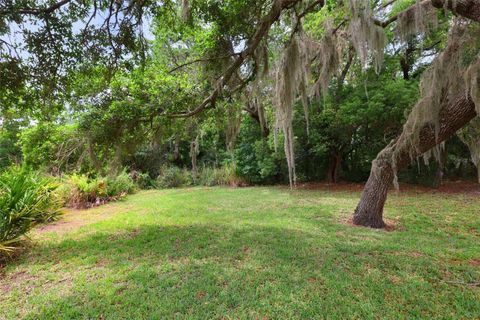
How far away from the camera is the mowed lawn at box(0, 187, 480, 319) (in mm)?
2074

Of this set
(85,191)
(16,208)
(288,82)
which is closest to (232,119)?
(288,82)

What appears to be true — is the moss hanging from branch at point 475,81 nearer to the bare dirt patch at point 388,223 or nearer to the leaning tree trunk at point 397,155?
the leaning tree trunk at point 397,155

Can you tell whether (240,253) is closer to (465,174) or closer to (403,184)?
(403,184)

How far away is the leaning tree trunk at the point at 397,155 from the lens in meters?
3.37

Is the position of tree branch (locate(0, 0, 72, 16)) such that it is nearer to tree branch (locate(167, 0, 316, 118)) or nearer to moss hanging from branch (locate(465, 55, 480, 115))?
tree branch (locate(167, 0, 316, 118))

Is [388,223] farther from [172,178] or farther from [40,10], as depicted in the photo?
[172,178]

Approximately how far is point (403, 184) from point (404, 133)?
6254 mm

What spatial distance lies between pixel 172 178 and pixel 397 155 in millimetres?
10395

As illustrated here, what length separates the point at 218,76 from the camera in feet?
14.8

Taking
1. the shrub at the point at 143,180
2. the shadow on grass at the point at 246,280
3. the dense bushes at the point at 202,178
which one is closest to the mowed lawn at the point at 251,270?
the shadow on grass at the point at 246,280

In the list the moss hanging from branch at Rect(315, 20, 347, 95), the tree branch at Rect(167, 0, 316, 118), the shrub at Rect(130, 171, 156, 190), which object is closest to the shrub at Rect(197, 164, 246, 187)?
the shrub at Rect(130, 171, 156, 190)

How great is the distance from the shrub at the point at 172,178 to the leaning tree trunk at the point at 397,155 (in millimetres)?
9579

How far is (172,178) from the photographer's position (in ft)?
41.3

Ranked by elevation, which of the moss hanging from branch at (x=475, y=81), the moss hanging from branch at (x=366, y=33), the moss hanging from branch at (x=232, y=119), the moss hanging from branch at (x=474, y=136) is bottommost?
the moss hanging from branch at (x=474, y=136)
